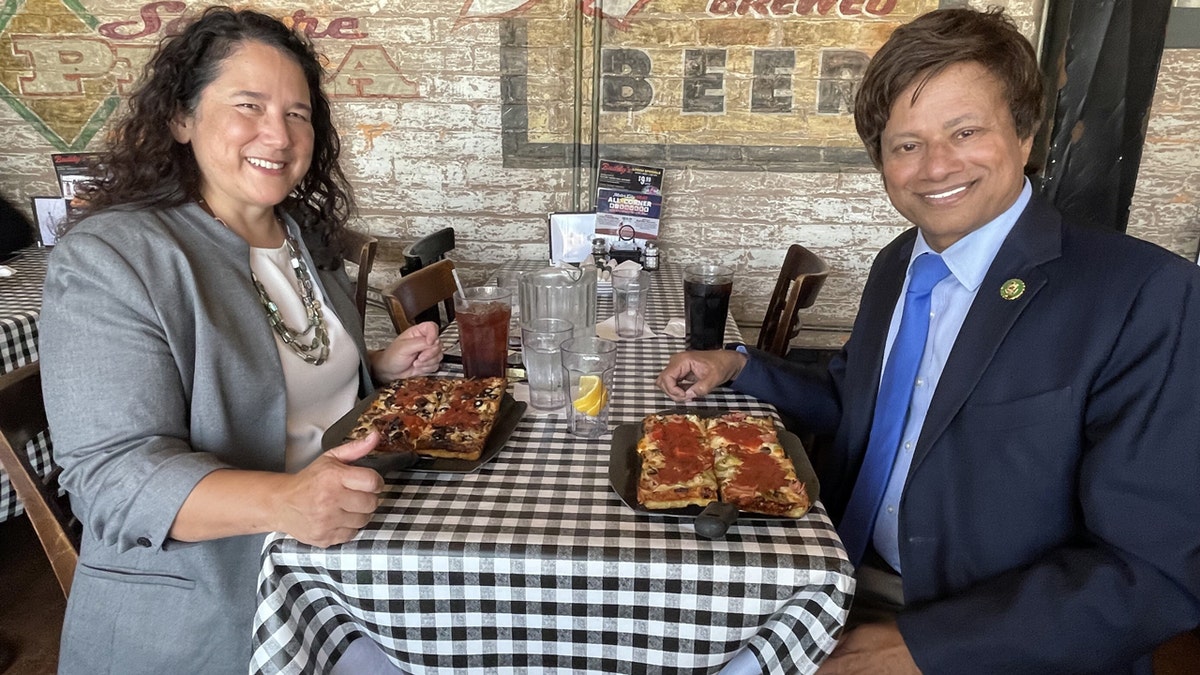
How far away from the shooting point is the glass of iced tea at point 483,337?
1.45m

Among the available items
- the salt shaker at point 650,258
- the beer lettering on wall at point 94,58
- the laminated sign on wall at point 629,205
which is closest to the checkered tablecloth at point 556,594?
the salt shaker at point 650,258

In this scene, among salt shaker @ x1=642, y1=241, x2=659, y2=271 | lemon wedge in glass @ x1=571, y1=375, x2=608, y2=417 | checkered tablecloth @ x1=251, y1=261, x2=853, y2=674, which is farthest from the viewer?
salt shaker @ x1=642, y1=241, x2=659, y2=271

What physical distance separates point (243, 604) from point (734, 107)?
2485 millimetres

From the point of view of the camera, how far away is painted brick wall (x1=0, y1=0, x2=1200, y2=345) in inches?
110

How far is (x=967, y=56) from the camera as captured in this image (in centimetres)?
A: 113

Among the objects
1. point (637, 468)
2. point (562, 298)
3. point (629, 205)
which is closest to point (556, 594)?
point (637, 468)

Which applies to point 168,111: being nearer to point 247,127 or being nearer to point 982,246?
point 247,127

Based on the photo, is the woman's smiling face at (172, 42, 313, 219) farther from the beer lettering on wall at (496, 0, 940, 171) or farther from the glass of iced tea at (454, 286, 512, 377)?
the beer lettering on wall at (496, 0, 940, 171)

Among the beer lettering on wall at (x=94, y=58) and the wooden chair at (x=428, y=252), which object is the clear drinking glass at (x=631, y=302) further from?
the beer lettering on wall at (x=94, y=58)

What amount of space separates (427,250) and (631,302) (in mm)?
986

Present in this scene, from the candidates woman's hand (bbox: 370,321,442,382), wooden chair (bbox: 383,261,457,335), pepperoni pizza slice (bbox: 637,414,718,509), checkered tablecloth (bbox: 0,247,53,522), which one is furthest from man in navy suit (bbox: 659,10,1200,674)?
checkered tablecloth (bbox: 0,247,53,522)

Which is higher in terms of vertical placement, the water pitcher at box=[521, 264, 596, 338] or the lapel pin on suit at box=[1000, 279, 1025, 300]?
the lapel pin on suit at box=[1000, 279, 1025, 300]

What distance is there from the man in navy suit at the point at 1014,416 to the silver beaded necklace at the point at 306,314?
1075 millimetres

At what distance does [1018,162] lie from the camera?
118 centimetres
